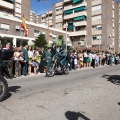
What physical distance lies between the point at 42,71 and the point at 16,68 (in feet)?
9.33

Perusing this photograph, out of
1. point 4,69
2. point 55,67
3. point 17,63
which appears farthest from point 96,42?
point 4,69

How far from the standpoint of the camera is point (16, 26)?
4025 centimetres

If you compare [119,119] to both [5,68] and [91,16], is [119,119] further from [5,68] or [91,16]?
[91,16]

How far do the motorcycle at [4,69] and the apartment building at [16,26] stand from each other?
90.5 feet

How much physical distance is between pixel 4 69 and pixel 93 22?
2059 inches

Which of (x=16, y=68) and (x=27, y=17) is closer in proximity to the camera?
→ (x=16, y=68)

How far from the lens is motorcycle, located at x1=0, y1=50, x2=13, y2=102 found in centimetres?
599

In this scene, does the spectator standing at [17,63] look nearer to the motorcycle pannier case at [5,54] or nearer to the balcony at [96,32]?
the motorcycle pannier case at [5,54]

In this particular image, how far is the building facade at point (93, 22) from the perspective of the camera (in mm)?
54188

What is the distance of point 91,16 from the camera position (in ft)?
186

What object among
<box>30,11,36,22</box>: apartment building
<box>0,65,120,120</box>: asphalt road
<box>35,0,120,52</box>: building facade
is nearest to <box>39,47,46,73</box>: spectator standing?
<box>0,65,120,120</box>: asphalt road

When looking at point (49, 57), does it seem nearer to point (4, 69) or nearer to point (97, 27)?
point (4, 69)

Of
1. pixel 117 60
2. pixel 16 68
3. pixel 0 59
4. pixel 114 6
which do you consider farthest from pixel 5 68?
pixel 114 6

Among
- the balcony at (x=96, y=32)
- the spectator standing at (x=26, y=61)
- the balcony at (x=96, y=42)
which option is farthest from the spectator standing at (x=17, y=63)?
the balcony at (x=96, y=32)
